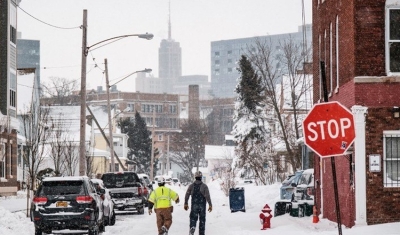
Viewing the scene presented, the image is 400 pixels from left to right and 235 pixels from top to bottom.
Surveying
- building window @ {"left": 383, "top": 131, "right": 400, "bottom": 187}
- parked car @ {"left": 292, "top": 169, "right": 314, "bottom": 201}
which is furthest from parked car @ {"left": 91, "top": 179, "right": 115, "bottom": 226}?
building window @ {"left": 383, "top": 131, "right": 400, "bottom": 187}

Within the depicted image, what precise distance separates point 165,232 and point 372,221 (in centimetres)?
524

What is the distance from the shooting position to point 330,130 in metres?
14.6

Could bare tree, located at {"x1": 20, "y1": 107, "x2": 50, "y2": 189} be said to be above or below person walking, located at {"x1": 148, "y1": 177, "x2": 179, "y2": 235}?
above

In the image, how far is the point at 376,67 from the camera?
2283 cm

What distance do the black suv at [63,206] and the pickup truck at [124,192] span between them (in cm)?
1366

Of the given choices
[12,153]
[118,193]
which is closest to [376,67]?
[118,193]

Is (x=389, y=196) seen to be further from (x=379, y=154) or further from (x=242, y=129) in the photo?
(x=242, y=129)

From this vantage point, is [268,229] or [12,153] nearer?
[268,229]

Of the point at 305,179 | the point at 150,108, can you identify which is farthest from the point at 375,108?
the point at 150,108

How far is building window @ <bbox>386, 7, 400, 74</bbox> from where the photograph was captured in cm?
2275

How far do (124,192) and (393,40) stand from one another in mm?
17890

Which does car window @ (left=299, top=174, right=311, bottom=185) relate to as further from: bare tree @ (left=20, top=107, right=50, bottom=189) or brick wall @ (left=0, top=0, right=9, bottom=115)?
brick wall @ (left=0, top=0, right=9, bottom=115)

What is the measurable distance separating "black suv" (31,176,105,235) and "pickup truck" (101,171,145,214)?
13.7 m

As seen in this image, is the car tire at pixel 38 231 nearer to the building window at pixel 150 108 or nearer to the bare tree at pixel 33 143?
the bare tree at pixel 33 143
